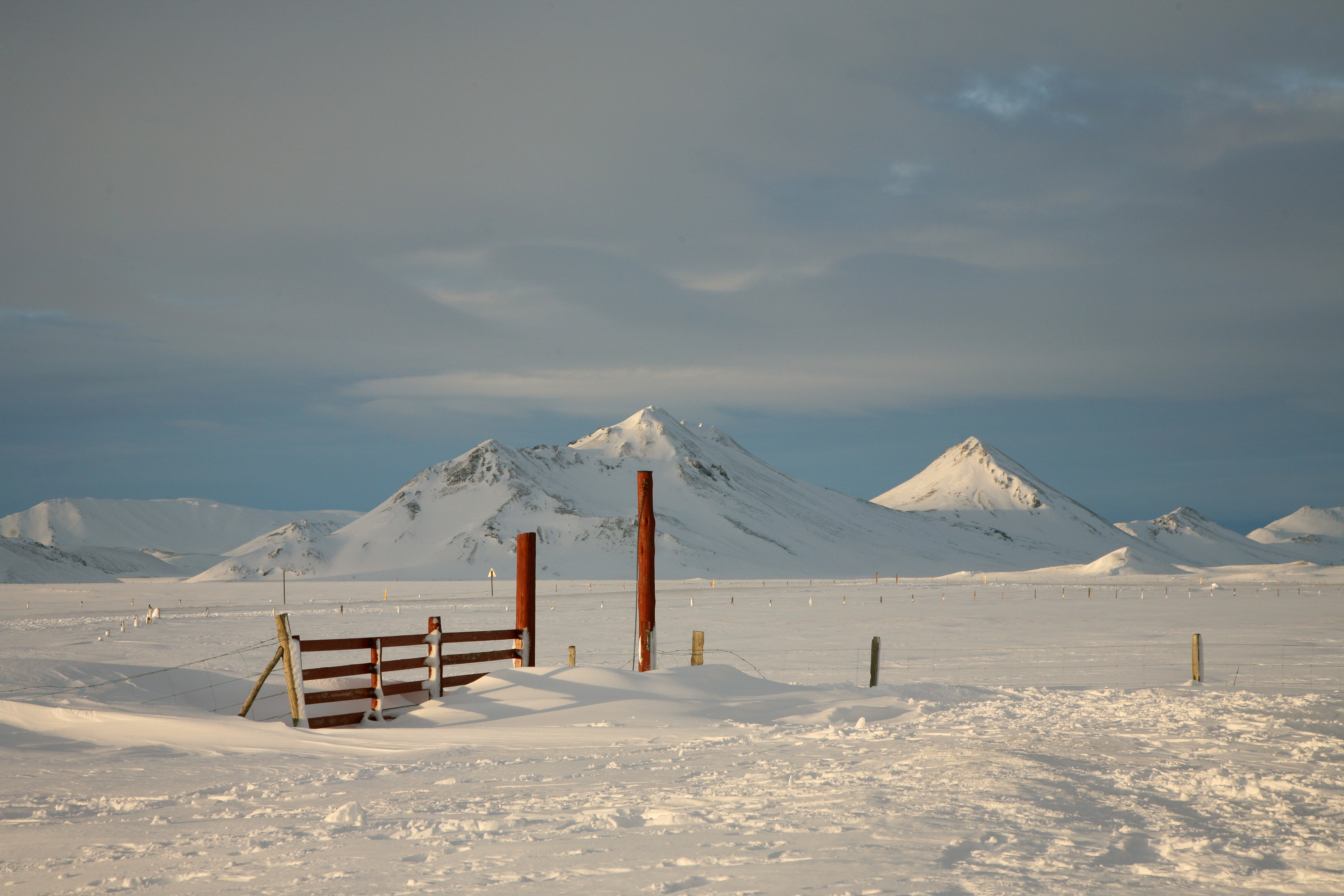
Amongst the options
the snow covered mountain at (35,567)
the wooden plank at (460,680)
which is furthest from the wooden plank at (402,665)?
the snow covered mountain at (35,567)

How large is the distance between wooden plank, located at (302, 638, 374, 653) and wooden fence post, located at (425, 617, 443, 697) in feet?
3.17

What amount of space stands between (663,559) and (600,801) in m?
146

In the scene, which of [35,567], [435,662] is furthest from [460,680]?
[35,567]

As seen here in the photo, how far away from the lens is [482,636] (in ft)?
51.5

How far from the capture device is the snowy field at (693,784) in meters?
6.18

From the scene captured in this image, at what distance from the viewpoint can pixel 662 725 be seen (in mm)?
12875

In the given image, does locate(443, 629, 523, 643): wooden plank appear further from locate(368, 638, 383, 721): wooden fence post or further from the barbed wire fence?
the barbed wire fence

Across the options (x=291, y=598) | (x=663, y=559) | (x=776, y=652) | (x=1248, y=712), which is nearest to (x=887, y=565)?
(x=663, y=559)

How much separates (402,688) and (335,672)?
1249mm

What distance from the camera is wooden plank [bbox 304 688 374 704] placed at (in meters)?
13.3

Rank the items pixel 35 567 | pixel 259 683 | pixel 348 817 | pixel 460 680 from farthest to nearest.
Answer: pixel 35 567 → pixel 460 680 → pixel 259 683 → pixel 348 817

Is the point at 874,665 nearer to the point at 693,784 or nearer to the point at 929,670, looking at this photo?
the point at 929,670

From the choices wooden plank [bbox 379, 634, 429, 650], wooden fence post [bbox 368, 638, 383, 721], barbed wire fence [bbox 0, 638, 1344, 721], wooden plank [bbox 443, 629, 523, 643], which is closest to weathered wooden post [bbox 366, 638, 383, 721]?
wooden fence post [bbox 368, 638, 383, 721]

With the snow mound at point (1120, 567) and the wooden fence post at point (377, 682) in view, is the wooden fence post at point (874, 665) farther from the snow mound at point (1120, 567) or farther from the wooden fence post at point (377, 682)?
the snow mound at point (1120, 567)
